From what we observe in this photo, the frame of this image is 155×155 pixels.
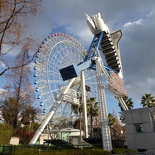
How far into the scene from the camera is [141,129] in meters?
24.4

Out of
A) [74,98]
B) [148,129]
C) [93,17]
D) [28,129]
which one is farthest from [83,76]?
[28,129]

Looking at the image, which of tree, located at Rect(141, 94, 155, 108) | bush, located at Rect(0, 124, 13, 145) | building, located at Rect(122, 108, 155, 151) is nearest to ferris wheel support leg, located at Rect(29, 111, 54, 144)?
bush, located at Rect(0, 124, 13, 145)

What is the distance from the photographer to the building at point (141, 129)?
76.2 feet

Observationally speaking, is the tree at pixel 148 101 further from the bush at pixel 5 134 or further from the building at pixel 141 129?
the bush at pixel 5 134

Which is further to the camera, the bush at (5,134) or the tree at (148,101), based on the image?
the tree at (148,101)

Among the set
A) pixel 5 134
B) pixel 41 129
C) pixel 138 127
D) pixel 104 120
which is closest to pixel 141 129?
pixel 138 127

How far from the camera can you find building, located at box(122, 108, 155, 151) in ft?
76.2

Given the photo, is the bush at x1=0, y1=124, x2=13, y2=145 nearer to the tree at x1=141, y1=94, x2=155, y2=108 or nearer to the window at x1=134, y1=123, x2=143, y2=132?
the window at x1=134, y1=123, x2=143, y2=132

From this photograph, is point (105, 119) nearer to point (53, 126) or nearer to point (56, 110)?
point (56, 110)

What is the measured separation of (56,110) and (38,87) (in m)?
5.10

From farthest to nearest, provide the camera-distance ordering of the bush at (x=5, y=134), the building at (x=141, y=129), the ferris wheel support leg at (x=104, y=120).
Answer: the building at (x=141, y=129), the ferris wheel support leg at (x=104, y=120), the bush at (x=5, y=134)

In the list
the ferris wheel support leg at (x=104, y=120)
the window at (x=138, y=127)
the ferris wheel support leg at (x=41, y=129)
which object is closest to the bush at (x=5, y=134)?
the ferris wheel support leg at (x=41, y=129)

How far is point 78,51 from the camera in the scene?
140ft

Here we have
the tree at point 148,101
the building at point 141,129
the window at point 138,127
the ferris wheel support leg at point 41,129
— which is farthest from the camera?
the tree at point 148,101
